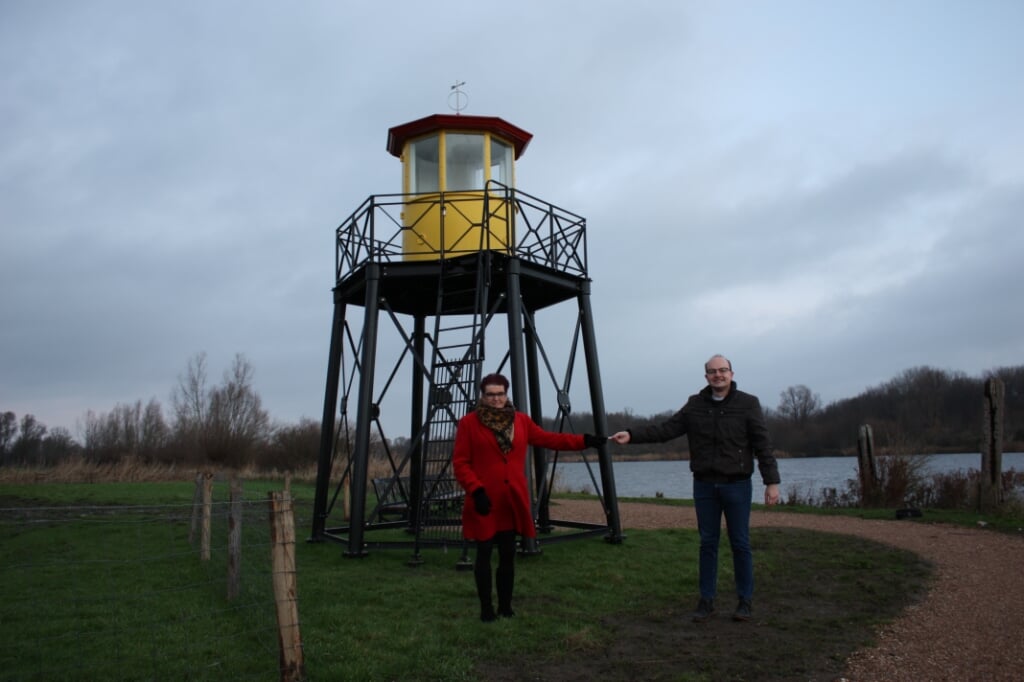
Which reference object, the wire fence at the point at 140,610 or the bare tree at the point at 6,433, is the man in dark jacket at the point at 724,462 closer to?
the wire fence at the point at 140,610

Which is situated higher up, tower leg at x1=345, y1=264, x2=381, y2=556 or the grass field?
tower leg at x1=345, y1=264, x2=381, y2=556

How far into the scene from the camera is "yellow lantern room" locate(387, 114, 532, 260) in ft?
37.1

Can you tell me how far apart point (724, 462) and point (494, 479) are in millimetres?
2081

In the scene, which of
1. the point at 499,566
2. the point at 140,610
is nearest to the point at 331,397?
the point at 140,610

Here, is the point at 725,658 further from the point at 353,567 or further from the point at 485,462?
the point at 353,567

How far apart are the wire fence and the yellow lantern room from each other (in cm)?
503

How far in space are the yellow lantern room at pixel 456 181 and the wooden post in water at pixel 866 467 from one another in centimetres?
1297

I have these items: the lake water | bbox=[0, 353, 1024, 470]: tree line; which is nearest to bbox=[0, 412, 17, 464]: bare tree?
bbox=[0, 353, 1024, 470]: tree line

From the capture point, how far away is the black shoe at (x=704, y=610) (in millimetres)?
6935

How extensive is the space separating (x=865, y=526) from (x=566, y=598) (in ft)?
30.7

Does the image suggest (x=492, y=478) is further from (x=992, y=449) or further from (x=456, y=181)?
(x=992, y=449)

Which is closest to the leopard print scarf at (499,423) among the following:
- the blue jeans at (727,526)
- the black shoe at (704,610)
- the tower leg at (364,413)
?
the blue jeans at (727,526)

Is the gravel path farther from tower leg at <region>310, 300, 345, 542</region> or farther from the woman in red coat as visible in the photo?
tower leg at <region>310, 300, 345, 542</region>

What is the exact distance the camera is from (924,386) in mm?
77688
